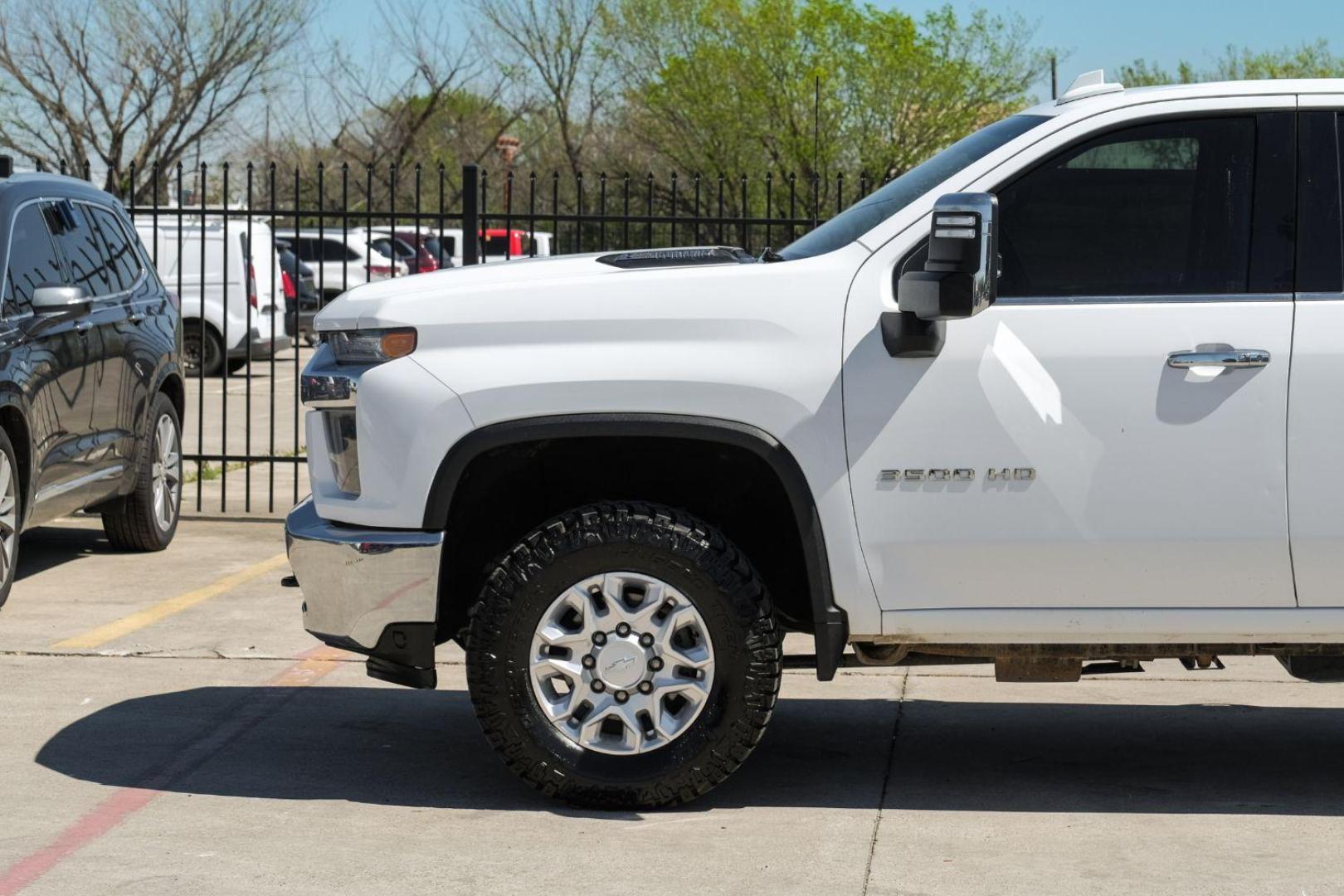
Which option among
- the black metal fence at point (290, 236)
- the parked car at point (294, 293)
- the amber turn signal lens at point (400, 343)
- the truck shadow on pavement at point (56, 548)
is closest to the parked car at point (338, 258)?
the black metal fence at point (290, 236)

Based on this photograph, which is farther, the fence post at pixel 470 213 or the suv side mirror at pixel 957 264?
the fence post at pixel 470 213

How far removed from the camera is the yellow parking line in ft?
23.7

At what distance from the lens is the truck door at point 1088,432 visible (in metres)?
4.73

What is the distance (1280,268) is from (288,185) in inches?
1665

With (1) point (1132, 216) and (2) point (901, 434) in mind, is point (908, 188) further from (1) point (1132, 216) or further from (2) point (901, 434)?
(2) point (901, 434)

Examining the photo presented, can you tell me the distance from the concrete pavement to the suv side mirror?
1401 mm

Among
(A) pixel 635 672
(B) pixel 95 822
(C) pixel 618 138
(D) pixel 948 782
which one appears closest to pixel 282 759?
(B) pixel 95 822

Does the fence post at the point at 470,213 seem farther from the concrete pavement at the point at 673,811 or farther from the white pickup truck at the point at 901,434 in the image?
the white pickup truck at the point at 901,434

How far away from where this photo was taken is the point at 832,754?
5734 millimetres

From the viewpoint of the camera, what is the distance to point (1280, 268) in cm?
484

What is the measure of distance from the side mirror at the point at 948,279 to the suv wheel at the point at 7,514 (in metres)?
4.39

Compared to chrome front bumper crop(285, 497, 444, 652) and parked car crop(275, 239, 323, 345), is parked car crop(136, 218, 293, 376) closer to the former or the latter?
parked car crop(275, 239, 323, 345)

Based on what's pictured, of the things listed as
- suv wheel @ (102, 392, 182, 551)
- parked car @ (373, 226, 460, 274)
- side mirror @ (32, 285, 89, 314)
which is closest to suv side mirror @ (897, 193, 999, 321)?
side mirror @ (32, 285, 89, 314)

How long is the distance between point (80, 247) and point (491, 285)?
465 centimetres
